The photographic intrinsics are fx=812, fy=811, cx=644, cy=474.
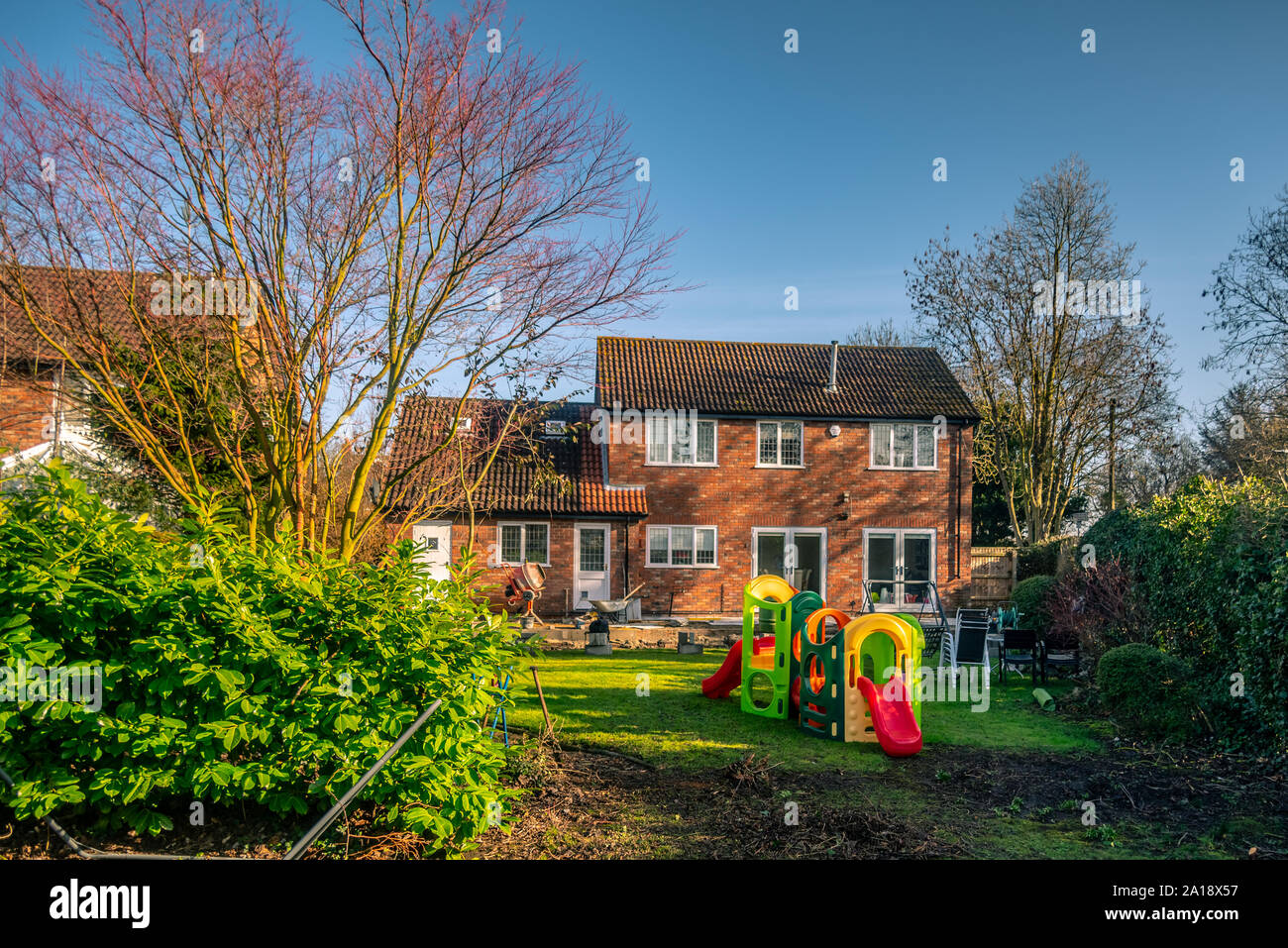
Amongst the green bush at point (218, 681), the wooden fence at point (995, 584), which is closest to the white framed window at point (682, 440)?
the wooden fence at point (995, 584)

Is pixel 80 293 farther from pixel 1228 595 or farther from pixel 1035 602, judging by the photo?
pixel 1035 602

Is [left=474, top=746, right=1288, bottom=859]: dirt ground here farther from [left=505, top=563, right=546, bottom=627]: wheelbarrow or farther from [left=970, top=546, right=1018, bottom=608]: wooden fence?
[left=970, top=546, right=1018, bottom=608]: wooden fence

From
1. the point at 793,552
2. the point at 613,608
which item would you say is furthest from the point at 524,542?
the point at 793,552

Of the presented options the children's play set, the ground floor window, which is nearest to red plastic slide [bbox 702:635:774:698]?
the children's play set

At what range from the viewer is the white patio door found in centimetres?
2666

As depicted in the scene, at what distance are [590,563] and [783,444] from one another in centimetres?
739

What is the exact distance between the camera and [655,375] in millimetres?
27406

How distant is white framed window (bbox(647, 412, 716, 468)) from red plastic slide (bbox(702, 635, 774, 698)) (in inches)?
555

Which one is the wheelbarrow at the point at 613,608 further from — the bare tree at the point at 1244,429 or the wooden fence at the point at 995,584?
the bare tree at the point at 1244,429

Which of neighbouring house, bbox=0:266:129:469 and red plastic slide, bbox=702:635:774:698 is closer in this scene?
neighbouring house, bbox=0:266:129:469

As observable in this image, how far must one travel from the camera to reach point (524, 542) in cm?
2508

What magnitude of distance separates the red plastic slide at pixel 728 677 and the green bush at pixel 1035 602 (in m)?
8.69

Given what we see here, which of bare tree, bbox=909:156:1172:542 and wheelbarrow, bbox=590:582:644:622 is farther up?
bare tree, bbox=909:156:1172:542
